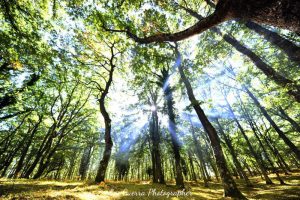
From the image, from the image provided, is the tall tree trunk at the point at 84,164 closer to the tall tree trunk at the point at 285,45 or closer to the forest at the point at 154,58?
the forest at the point at 154,58

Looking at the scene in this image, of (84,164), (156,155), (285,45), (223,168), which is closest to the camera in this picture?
(285,45)

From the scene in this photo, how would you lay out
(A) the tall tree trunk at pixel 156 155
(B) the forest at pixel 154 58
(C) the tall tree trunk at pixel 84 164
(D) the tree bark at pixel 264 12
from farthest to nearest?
(C) the tall tree trunk at pixel 84 164 → (A) the tall tree trunk at pixel 156 155 → (B) the forest at pixel 154 58 → (D) the tree bark at pixel 264 12

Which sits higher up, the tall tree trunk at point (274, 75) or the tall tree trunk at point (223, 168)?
the tall tree trunk at point (274, 75)

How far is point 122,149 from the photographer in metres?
30.7

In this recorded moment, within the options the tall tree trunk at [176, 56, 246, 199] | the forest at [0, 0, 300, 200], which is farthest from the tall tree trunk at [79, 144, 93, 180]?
the tall tree trunk at [176, 56, 246, 199]

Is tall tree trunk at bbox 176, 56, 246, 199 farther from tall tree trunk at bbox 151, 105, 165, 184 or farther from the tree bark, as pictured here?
tall tree trunk at bbox 151, 105, 165, 184

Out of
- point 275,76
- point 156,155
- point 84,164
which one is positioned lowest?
point 156,155

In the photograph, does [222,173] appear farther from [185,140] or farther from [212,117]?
[185,140]

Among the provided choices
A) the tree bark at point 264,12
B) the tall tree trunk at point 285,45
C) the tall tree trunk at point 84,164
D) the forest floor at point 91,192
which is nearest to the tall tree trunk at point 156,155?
the forest floor at point 91,192

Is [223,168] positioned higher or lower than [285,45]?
lower

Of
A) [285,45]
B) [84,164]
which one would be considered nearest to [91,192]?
[285,45]

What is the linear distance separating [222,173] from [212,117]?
15951 millimetres

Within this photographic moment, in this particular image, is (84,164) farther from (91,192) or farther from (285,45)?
(285,45)

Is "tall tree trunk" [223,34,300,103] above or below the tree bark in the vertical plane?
above
